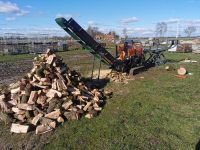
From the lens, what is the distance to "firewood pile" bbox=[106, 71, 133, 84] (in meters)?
13.4

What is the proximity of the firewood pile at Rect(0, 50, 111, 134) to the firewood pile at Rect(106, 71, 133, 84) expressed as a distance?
10.2 ft

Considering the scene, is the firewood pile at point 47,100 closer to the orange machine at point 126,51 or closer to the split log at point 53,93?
the split log at point 53,93

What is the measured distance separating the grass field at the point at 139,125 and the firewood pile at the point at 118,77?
6.67 ft

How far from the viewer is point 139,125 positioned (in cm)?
745

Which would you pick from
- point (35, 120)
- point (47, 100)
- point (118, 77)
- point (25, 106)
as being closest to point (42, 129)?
point (35, 120)

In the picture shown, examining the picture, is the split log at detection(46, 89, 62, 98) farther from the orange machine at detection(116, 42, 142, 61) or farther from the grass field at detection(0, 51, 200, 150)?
the orange machine at detection(116, 42, 142, 61)

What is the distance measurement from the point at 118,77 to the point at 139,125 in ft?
21.3

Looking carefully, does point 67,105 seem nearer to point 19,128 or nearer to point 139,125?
point 19,128

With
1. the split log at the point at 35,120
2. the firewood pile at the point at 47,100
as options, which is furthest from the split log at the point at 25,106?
the split log at the point at 35,120

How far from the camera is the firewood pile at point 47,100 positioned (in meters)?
7.72

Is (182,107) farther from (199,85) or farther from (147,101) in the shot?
(199,85)

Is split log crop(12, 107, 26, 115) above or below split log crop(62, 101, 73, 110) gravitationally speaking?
below

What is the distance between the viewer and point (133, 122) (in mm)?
Result: 7676

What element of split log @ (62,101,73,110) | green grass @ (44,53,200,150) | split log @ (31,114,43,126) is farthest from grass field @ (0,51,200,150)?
split log @ (62,101,73,110)
